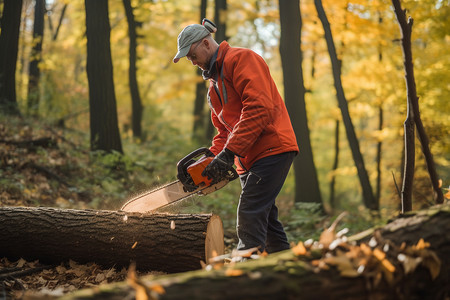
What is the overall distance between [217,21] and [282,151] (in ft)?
32.4

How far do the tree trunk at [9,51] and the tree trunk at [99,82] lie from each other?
6.60 ft

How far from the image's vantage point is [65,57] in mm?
16031

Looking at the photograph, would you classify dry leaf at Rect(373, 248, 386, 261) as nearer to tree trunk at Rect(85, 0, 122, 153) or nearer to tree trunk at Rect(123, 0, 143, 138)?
tree trunk at Rect(85, 0, 122, 153)

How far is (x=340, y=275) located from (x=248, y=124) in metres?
1.41

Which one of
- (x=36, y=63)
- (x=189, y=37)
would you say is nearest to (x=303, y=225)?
(x=189, y=37)

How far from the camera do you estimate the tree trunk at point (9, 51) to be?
8.98 metres

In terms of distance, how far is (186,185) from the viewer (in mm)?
3385

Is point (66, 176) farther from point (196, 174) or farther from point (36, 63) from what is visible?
point (36, 63)

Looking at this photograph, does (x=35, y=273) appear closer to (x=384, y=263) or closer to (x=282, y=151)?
(x=282, y=151)

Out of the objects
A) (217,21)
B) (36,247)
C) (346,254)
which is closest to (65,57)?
(217,21)

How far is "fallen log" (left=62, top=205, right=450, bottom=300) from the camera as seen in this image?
67.0 inches

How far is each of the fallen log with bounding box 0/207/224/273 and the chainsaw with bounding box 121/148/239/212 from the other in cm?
12

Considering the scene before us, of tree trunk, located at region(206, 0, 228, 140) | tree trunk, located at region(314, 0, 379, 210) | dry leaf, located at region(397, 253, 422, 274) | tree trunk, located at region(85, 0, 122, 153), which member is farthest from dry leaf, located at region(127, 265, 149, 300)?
tree trunk, located at region(206, 0, 228, 140)

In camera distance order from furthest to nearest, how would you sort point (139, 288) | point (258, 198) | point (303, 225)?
point (303, 225), point (258, 198), point (139, 288)
